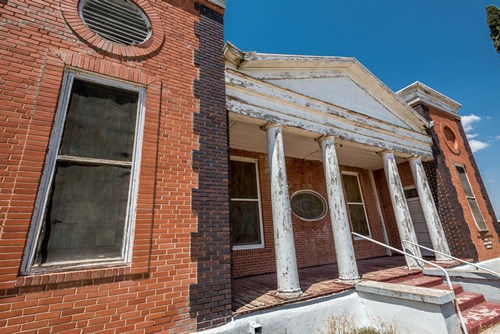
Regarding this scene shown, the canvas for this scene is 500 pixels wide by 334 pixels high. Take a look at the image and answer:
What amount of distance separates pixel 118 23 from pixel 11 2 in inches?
52.1

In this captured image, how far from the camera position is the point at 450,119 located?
10219 millimetres

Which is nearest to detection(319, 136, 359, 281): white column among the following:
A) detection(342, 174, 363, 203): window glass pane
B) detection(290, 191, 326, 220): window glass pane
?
detection(290, 191, 326, 220): window glass pane

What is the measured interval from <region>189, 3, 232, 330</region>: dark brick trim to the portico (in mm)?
382

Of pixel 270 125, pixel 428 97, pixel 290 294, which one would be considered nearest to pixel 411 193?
pixel 428 97

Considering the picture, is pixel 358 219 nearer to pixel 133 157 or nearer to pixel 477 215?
pixel 477 215

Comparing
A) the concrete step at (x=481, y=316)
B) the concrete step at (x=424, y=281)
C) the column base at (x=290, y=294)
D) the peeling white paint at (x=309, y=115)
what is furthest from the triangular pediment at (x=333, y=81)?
the concrete step at (x=481, y=316)

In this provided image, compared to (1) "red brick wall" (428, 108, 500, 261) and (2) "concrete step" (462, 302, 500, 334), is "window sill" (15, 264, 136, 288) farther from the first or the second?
(1) "red brick wall" (428, 108, 500, 261)

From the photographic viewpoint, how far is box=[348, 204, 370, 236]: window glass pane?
31.7 ft

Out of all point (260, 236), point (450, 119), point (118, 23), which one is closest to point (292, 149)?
point (260, 236)

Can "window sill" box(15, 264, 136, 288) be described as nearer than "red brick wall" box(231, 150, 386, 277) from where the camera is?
Yes

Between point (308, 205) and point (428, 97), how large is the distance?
6.78 m

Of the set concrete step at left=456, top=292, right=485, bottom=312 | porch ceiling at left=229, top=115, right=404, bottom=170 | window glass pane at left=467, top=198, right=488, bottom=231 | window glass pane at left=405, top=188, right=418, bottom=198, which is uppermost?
porch ceiling at left=229, top=115, right=404, bottom=170

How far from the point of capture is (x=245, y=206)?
740 centimetres

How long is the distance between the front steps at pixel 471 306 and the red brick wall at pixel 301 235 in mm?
2881
